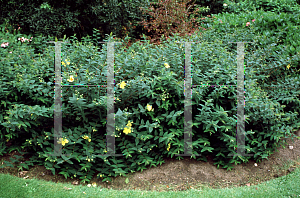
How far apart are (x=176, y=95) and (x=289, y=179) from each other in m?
1.71

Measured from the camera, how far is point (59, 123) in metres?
3.03

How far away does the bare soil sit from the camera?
296cm

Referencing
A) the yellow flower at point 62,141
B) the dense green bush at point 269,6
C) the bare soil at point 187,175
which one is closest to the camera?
the yellow flower at point 62,141

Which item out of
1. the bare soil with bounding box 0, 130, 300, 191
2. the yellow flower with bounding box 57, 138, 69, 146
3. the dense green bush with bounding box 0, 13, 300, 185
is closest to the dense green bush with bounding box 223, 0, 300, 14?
the dense green bush with bounding box 0, 13, 300, 185

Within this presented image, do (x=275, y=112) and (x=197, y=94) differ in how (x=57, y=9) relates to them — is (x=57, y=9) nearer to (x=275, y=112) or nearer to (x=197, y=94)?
(x=197, y=94)

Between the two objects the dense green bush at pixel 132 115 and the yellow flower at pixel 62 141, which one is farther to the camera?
the dense green bush at pixel 132 115

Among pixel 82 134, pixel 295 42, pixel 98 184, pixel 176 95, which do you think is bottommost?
pixel 98 184

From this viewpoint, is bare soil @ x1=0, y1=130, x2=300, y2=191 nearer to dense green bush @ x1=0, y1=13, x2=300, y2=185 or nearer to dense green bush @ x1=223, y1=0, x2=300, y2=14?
dense green bush @ x1=0, y1=13, x2=300, y2=185

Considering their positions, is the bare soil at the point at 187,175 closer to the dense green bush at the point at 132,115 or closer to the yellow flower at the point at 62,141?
the dense green bush at the point at 132,115

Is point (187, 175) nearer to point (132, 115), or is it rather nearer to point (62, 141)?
point (132, 115)

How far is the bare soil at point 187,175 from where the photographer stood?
116 inches

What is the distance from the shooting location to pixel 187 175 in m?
3.06

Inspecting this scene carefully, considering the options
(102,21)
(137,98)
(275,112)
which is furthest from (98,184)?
(102,21)

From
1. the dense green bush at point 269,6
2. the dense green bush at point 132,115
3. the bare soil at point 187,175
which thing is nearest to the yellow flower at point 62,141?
the dense green bush at point 132,115
